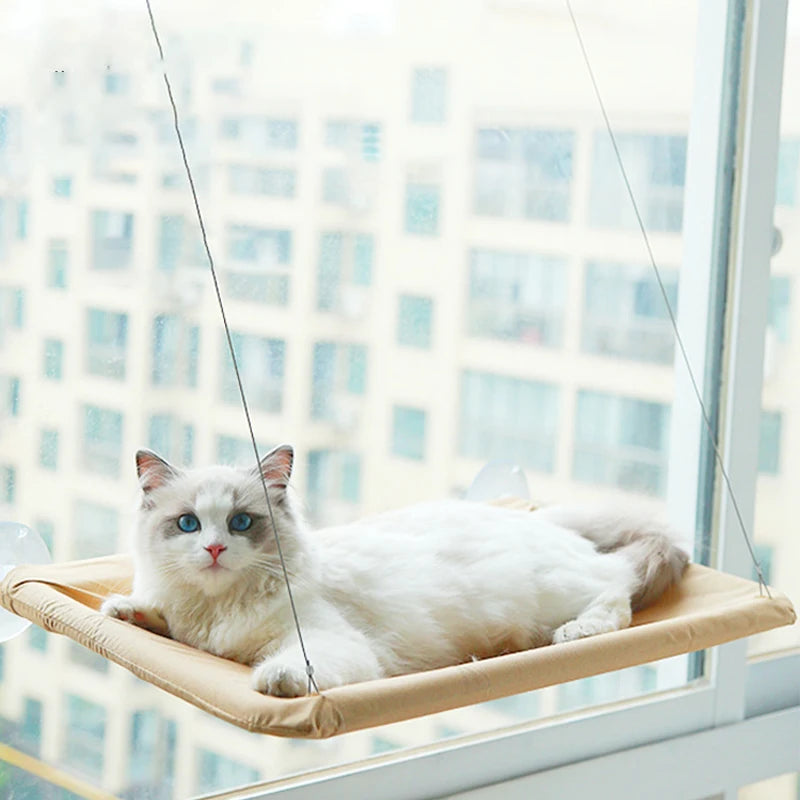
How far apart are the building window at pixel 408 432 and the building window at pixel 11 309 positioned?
78cm

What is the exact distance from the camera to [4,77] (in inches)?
65.7

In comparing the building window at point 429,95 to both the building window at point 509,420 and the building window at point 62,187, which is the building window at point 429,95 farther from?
the building window at point 62,187

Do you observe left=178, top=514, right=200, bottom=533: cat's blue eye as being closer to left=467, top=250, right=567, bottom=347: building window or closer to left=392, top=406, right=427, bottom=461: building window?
left=392, top=406, right=427, bottom=461: building window

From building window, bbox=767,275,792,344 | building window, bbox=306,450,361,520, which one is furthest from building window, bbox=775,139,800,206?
building window, bbox=306,450,361,520

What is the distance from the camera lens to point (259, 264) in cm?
199

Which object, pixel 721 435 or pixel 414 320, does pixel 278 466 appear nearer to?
pixel 414 320

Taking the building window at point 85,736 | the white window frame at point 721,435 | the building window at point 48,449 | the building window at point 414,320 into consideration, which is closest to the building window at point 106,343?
the building window at point 48,449

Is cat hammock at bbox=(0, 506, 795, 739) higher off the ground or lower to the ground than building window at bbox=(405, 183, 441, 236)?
lower

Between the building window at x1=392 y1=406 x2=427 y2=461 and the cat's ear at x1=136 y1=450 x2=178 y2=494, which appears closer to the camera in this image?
the cat's ear at x1=136 y1=450 x2=178 y2=494

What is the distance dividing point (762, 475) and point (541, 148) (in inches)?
34.3

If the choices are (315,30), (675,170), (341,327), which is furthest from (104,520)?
(675,170)

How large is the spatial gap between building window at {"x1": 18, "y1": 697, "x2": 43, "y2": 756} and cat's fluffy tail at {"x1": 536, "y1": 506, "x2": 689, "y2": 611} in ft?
2.61

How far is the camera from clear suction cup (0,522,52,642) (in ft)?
5.09

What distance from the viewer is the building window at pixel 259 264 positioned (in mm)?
1963
